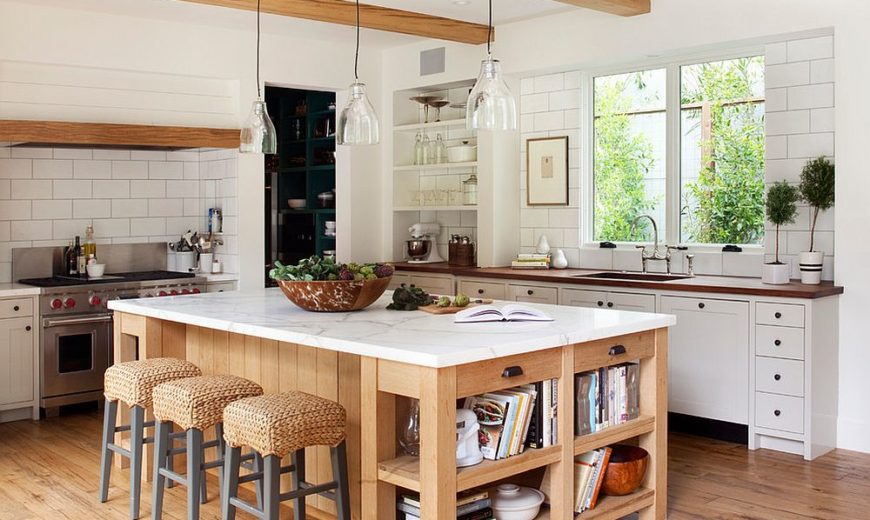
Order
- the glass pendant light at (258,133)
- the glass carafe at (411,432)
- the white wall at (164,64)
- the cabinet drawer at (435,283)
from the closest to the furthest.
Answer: the glass carafe at (411,432), the glass pendant light at (258,133), the white wall at (164,64), the cabinet drawer at (435,283)

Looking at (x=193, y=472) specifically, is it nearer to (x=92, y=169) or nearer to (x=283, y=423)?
(x=283, y=423)

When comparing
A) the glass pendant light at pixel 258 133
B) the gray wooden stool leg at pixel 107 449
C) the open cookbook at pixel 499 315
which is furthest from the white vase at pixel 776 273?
the gray wooden stool leg at pixel 107 449

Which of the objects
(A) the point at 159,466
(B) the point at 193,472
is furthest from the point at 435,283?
(B) the point at 193,472

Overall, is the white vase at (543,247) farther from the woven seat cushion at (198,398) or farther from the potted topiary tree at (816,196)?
the woven seat cushion at (198,398)

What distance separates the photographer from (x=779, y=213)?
547 cm

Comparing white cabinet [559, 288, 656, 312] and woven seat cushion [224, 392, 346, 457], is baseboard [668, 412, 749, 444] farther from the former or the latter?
woven seat cushion [224, 392, 346, 457]

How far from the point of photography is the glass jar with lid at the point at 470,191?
752 cm

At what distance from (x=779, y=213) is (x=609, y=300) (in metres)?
1.15

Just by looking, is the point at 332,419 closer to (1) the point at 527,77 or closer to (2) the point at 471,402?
(2) the point at 471,402

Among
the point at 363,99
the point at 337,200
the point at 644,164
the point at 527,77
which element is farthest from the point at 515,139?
the point at 363,99

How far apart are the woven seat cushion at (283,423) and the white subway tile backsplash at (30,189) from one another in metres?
3.80

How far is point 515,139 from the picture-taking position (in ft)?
23.8

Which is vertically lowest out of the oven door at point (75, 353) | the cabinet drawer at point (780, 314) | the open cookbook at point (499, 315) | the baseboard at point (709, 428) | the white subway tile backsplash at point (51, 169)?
the baseboard at point (709, 428)

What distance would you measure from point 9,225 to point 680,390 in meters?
4.73
